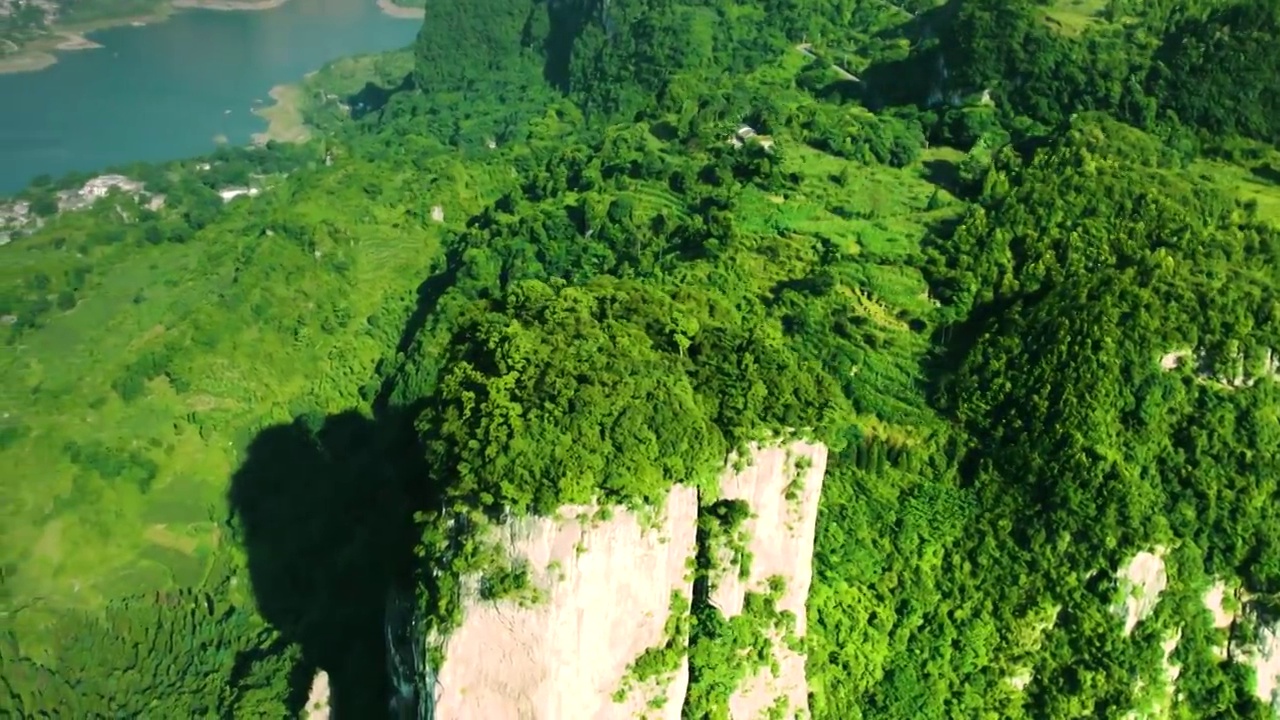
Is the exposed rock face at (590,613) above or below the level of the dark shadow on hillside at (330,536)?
above

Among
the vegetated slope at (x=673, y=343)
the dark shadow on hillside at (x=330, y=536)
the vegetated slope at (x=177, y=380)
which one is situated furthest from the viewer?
the vegetated slope at (x=177, y=380)

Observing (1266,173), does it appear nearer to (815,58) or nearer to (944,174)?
(944,174)

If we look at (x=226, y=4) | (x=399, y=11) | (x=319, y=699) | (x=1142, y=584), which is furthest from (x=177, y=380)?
(x=399, y=11)

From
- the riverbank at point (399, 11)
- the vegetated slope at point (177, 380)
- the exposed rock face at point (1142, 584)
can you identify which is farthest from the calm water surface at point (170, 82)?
the exposed rock face at point (1142, 584)

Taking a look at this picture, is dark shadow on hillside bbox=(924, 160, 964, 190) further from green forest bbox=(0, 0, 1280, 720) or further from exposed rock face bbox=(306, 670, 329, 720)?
exposed rock face bbox=(306, 670, 329, 720)

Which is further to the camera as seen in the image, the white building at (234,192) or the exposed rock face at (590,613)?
the white building at (234,192)

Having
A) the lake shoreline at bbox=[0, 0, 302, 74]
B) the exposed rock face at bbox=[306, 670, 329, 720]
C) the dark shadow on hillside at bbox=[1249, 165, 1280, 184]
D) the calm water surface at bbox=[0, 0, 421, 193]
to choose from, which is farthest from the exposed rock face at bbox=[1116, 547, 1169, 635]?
the lake shoreline at bbox=[0, 0, 302, 74]

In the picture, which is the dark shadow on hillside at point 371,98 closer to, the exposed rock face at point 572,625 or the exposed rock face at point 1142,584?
the exposed rock face at point 572,625
